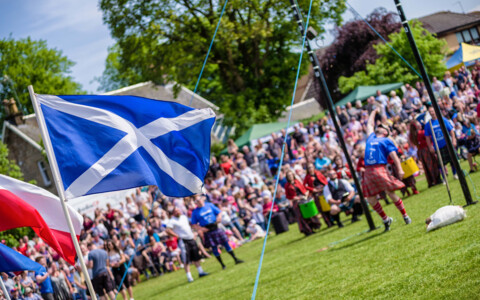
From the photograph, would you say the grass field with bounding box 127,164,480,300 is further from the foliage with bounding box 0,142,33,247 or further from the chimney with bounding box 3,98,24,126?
the chimney with bounding box 3,98,24,126

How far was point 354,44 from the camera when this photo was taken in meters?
47.0

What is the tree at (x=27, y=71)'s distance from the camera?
2076 inches

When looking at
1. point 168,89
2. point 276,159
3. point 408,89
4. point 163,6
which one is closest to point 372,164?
point 276,159

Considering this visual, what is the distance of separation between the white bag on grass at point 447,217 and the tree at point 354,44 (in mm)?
36072

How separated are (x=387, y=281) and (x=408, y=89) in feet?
64.4

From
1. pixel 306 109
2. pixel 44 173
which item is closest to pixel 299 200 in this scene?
pixel 44 173

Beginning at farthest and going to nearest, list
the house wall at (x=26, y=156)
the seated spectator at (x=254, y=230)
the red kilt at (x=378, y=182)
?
the house wall at (x=26, y=156)
the seated spectator at (x=254, y=230)
the red kilt at (x=378, y=182)

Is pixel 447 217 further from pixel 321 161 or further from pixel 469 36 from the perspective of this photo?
pixel 469 36

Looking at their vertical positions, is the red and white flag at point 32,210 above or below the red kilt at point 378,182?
above

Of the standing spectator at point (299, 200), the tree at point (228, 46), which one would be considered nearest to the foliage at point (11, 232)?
the tree at point (228, 46)

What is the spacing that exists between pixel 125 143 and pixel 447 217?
17.7 ft

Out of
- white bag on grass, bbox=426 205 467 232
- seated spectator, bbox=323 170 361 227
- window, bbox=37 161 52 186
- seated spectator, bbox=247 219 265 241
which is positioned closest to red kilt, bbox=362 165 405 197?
white bag on grass, bbox=426 205 467 232

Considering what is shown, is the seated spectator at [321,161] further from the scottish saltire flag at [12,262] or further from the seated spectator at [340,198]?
the scottish saltire flag at [12,262]

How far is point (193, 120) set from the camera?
262 inches
